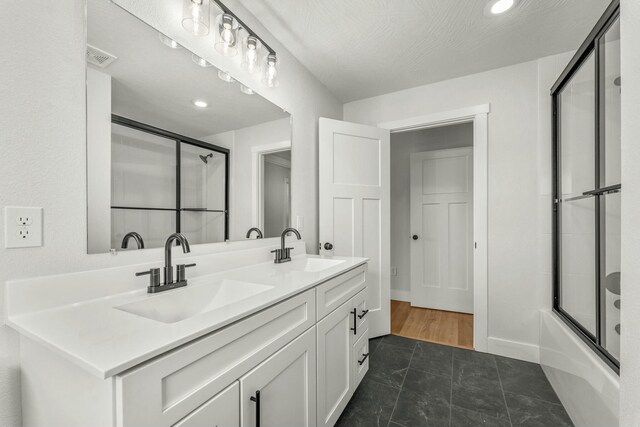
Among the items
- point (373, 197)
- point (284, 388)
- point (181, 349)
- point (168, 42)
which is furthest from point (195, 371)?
point (373, 197)

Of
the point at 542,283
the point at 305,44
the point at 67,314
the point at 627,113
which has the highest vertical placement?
the point at 305,44

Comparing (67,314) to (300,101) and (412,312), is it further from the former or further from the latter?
(412,312)

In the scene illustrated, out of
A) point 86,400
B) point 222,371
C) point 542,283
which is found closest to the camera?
point 86,400

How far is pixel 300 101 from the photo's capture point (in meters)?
2.14

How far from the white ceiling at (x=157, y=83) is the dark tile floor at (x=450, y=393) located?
174 centimetres

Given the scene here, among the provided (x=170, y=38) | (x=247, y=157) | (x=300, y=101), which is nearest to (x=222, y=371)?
(x=247, y=157)

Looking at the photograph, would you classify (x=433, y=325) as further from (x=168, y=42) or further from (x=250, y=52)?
(x=168, y=42)

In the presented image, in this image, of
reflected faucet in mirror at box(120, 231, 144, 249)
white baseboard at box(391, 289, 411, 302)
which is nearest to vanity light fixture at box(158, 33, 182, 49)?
reflected faucet in mirror at box(120, 231, 144, 249)

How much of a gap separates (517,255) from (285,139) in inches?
79.9

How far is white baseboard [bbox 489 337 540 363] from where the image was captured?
82.0 inches

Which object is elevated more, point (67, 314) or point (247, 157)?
point (247, 157)

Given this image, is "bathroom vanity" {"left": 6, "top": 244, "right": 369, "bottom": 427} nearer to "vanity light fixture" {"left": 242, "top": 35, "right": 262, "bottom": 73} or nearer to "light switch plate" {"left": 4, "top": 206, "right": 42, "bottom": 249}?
"light switch plate" {"left": 4, "top": 206, "right": 42, "bottom": 249}

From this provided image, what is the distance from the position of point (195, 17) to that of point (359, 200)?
1.70 m

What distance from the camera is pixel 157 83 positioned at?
1.15 metres
